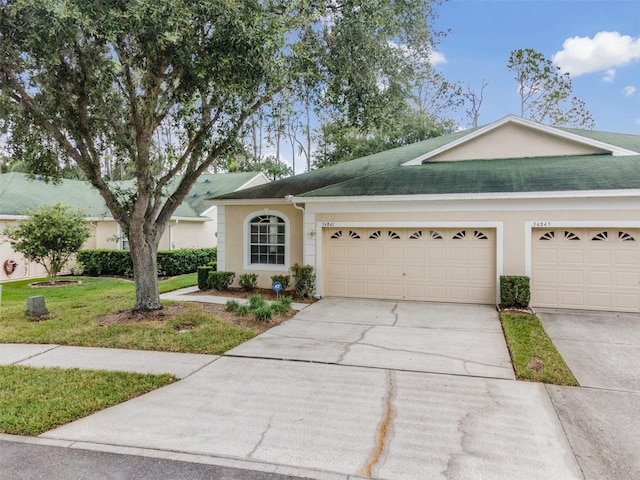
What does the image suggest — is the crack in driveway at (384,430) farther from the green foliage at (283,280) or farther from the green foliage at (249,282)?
the green foliage at (249,282)

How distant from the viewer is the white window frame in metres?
12.6

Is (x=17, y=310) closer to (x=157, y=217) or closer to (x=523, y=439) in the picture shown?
(x=157, y=217)

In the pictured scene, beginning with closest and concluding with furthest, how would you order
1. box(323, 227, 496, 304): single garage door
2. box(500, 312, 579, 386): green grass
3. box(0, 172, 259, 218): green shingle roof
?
box(500, 312, 579, 386): green grass → box(323, 227, 496, 304): single garage door → box(0, 172, 259, 218): green shingle roof

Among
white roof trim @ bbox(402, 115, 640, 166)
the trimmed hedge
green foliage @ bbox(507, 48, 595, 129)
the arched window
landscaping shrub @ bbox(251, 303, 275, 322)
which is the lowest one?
landscaping shrub @ bbox(251, 303, 275, 322)

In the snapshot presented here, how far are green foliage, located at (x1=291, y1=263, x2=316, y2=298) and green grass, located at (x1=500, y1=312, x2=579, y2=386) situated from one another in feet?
16.7

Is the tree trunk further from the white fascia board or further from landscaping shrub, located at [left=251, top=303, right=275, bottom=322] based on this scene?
the white fascia board

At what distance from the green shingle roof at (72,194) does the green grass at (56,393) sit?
11.2 metres

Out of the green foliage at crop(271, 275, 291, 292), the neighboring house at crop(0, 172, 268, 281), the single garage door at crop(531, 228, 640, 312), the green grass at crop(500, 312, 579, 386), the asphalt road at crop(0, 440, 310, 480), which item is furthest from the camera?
the neighboring house at crop(0, 172, 268, 281)

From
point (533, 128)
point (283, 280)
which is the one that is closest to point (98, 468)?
point (283, 280)

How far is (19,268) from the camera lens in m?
15.9

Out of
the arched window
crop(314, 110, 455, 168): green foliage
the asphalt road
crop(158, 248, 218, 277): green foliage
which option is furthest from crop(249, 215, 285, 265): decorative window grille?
crop(314, 110, 455, 168): green foliage

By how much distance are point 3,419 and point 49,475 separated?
1.39m

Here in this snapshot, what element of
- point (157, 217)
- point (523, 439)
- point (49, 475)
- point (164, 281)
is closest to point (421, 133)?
point (164, 281)

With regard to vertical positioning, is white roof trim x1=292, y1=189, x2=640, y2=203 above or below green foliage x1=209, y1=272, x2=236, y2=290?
above
